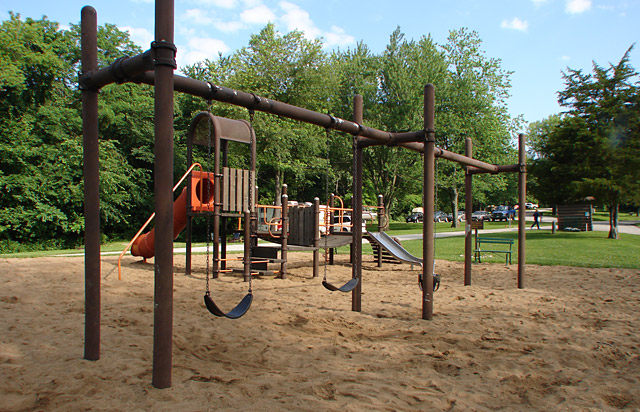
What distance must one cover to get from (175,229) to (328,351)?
7.30 metres

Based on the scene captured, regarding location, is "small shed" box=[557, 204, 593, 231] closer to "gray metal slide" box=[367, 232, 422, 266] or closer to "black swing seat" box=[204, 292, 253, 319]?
"gray metal slide" box=[367, 232, 422, 266]

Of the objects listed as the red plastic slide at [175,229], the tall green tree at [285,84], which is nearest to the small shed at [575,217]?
the tall green tree at [285,84]

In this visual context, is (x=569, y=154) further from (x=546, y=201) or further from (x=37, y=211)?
(x=37, y=211)

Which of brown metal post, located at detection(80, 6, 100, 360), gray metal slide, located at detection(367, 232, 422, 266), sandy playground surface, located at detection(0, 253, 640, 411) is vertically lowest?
sandy playground surface, located at detection(0, 253, 640, 411)

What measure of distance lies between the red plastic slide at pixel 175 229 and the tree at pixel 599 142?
1748 centimetres

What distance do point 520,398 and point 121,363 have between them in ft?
10.00

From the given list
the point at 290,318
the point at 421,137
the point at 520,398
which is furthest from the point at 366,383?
the point at 421,137

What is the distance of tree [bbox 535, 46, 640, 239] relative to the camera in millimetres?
19312

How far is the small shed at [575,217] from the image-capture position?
86.8 ft

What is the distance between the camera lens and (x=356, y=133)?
18.6 ft

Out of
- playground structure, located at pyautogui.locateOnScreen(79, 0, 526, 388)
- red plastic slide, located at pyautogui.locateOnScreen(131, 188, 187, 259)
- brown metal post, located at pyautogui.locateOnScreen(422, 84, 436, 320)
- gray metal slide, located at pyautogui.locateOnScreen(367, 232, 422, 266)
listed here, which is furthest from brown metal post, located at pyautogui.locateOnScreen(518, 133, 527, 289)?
red plastic slide, located at pyautogui.locateOnScreen(131, 188, 187, 259)

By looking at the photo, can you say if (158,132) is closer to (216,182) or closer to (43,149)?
(216,182)

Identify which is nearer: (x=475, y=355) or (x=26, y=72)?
(x=475, y=355)

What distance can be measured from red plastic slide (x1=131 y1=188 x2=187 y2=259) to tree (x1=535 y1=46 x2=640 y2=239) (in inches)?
688
